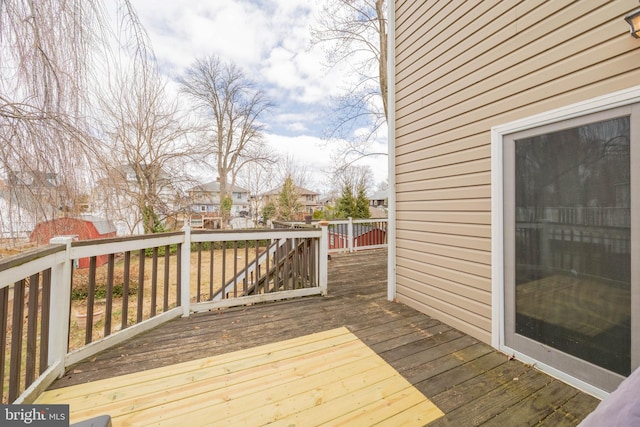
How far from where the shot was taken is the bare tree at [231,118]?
16.0 meters

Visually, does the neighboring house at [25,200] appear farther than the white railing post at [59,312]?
No

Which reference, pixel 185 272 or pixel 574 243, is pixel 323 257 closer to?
pixel 185 272

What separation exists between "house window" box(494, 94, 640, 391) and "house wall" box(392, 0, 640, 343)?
187 millimetres

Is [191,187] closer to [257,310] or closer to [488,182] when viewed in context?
[257,310]

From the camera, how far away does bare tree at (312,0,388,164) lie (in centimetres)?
787

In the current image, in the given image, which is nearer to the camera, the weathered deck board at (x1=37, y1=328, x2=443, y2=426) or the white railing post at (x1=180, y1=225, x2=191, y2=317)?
the weathered deck board at (x1=37, y1=328, x2=443, y2=426)

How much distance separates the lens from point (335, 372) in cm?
206

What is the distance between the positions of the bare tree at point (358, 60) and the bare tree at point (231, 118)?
9511mm

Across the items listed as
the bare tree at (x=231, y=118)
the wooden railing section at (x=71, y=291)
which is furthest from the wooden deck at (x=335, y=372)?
the bare tree at (x=231, y=118)

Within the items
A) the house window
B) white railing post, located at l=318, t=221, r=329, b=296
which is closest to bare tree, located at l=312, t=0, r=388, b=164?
white railing post, located at l=318, t=221, r=329, b=296

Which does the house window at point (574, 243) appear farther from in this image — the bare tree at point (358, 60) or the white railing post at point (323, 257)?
the bare tree at point (358, 60)

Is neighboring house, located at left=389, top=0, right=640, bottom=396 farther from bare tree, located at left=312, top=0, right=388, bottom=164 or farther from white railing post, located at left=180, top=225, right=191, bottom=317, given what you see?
bare tree, located at left=312, top=0, right=388, bottom=164

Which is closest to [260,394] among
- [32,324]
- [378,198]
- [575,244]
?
[32,324]

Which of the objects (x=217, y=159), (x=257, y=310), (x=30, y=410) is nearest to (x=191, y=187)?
(x=217, y=159)
